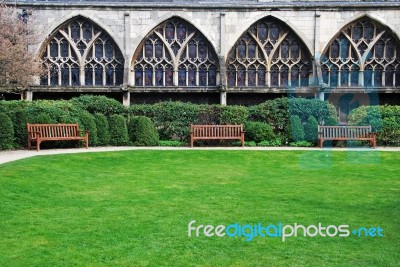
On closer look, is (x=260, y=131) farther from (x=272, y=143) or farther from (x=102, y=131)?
(x=102, y=131)

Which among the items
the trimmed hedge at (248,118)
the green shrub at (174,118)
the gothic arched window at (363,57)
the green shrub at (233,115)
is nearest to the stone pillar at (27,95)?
the trimmed hedge at (248,118)

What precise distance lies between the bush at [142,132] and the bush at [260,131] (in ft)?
12.4

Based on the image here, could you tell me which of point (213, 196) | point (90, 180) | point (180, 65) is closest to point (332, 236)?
point (213, 196)

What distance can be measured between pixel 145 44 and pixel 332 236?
69.8 feet

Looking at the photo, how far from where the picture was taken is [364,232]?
6.33 m

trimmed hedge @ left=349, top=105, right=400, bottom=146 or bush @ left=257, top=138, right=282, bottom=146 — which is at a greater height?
trimmed hedge @ left=349, top=105, right=400, bottom=146

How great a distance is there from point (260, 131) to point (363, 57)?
392 inches

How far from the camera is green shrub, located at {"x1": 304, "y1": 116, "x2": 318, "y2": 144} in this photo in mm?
19298

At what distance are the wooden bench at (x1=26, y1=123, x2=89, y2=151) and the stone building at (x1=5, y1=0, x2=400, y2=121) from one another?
25.0 feet

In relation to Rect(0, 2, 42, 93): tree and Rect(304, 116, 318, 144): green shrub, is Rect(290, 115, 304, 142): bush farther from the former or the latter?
Rect(0, 2, 42, 93): tree

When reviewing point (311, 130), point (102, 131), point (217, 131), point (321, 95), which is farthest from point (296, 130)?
point (102, 131)

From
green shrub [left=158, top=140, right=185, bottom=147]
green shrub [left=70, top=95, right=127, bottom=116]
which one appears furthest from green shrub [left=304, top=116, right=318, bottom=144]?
green shrub [left=70, top=95, right=127, bottom=116]

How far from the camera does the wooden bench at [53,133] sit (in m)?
16.3

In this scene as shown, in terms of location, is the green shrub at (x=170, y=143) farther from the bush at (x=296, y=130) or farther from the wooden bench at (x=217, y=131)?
the bush at (x=296, y=130)
